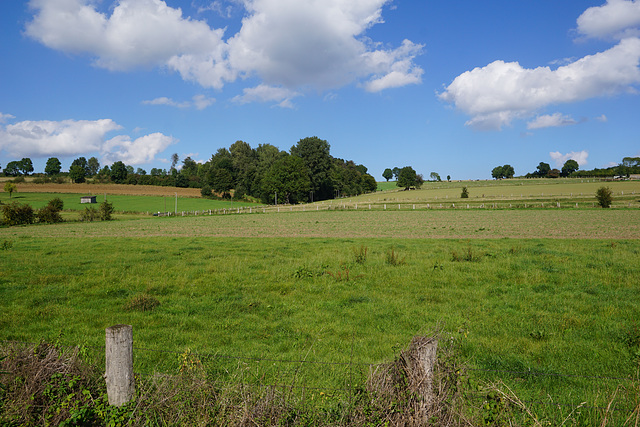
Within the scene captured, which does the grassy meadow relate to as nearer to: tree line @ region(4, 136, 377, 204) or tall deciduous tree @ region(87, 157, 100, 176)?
tree line @ region(4, 136, 377, 204)

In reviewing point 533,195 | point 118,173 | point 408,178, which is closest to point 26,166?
point 118,173

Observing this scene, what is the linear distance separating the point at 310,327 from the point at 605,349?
19.6 feet

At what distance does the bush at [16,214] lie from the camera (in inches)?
2041

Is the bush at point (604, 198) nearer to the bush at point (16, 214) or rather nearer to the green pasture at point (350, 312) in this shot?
the green pasture at point (350, 312)

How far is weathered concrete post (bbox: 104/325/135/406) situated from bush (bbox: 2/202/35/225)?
6341cm

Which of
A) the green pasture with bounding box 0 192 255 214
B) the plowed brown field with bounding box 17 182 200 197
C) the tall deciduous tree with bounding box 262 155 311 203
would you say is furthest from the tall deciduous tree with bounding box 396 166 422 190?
the plowed brown field with bounding box 17 182 200 197

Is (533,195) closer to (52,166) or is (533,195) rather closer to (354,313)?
(354,313)

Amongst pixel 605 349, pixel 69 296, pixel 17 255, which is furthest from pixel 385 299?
pixel 17 255

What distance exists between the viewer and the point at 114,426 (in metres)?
4.03

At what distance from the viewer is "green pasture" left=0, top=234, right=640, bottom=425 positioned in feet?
20.7

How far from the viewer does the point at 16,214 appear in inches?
2069

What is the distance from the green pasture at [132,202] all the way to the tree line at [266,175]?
41.3ft

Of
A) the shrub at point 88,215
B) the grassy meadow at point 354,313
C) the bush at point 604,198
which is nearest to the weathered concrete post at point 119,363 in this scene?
the grassy meadow at point 354,313

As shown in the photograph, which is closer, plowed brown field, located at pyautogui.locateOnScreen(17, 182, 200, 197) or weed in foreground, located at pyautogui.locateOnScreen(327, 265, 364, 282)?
weed in foreground, located at pyautogui.locateOnScreen(327, 265, 364, 282)
